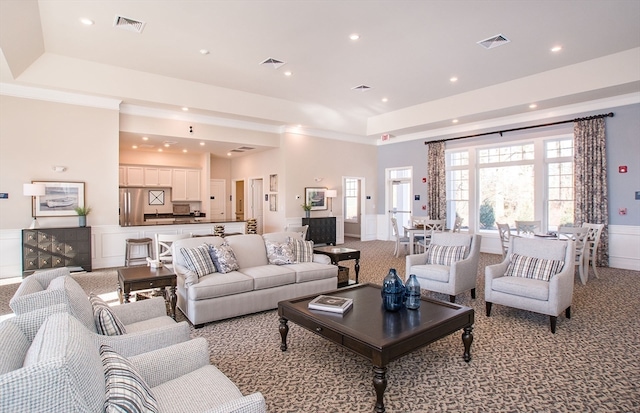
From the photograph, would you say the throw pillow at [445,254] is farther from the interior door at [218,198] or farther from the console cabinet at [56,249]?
the interior door at [218,198]

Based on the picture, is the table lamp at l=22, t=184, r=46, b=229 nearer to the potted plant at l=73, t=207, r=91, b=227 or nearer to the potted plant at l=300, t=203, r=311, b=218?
the potted plant at l=73, t=207, r=91, b=227

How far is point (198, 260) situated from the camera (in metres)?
4.21

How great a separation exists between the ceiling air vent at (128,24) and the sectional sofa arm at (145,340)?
464 cm

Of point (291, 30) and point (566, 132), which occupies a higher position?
point (291, 30)

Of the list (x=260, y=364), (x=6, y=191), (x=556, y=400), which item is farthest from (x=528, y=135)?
(x=6, y=191)

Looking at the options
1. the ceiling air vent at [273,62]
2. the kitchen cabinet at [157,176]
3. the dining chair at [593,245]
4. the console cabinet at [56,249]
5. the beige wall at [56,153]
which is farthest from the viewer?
the kitchen cabinet at [157,176]

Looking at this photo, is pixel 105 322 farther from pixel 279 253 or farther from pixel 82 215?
pixel 82 215

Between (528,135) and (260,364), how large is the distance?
27.1 ft

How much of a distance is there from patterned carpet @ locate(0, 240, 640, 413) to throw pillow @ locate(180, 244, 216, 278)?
65 centimetres

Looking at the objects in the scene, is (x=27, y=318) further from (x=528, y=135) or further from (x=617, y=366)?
(x=528, y=135)

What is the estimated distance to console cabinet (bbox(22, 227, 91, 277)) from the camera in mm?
6117

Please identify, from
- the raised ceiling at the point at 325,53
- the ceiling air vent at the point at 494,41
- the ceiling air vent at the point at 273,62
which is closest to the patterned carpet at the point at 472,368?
the raised ceiling at the point at 325,53

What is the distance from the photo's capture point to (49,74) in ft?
20.2

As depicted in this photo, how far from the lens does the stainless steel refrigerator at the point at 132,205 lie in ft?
35.6
